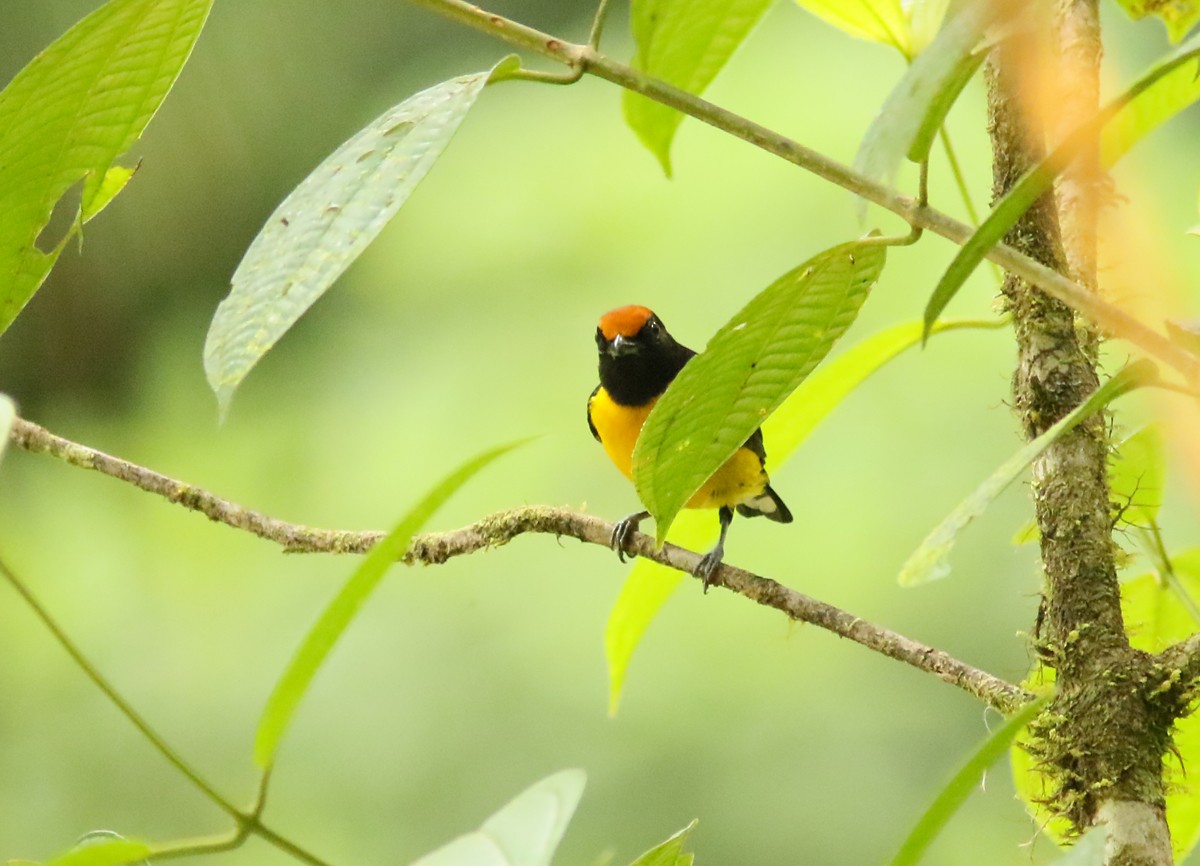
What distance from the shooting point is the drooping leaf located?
129cm

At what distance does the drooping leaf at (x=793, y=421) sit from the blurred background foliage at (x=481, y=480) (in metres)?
1.30

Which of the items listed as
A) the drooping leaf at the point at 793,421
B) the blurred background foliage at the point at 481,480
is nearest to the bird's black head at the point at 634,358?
the blurred background foliage at the point at 481,480

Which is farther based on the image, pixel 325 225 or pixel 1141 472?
pixel 1141 472

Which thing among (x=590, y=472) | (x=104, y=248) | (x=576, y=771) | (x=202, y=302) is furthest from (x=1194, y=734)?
(x=104, y=248)

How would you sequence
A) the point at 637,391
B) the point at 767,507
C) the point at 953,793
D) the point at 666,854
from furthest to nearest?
the point at 767,507 < the point at 637,391 < the point at 666,854 < the point at 953,793

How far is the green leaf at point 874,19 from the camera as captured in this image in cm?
109

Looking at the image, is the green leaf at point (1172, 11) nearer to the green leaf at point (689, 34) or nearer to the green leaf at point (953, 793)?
the green leaf at point (689, 34)

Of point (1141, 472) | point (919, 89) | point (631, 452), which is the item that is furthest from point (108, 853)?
point (631, 452)

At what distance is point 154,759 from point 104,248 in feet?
7.79

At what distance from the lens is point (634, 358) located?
9.34ft

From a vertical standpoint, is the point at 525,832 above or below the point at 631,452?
above

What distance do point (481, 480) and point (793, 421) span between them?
2766 millimetres

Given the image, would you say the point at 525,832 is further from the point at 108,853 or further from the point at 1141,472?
the point at 1141,472

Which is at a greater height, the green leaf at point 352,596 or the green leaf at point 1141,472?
the green leaf at point 1141,472
